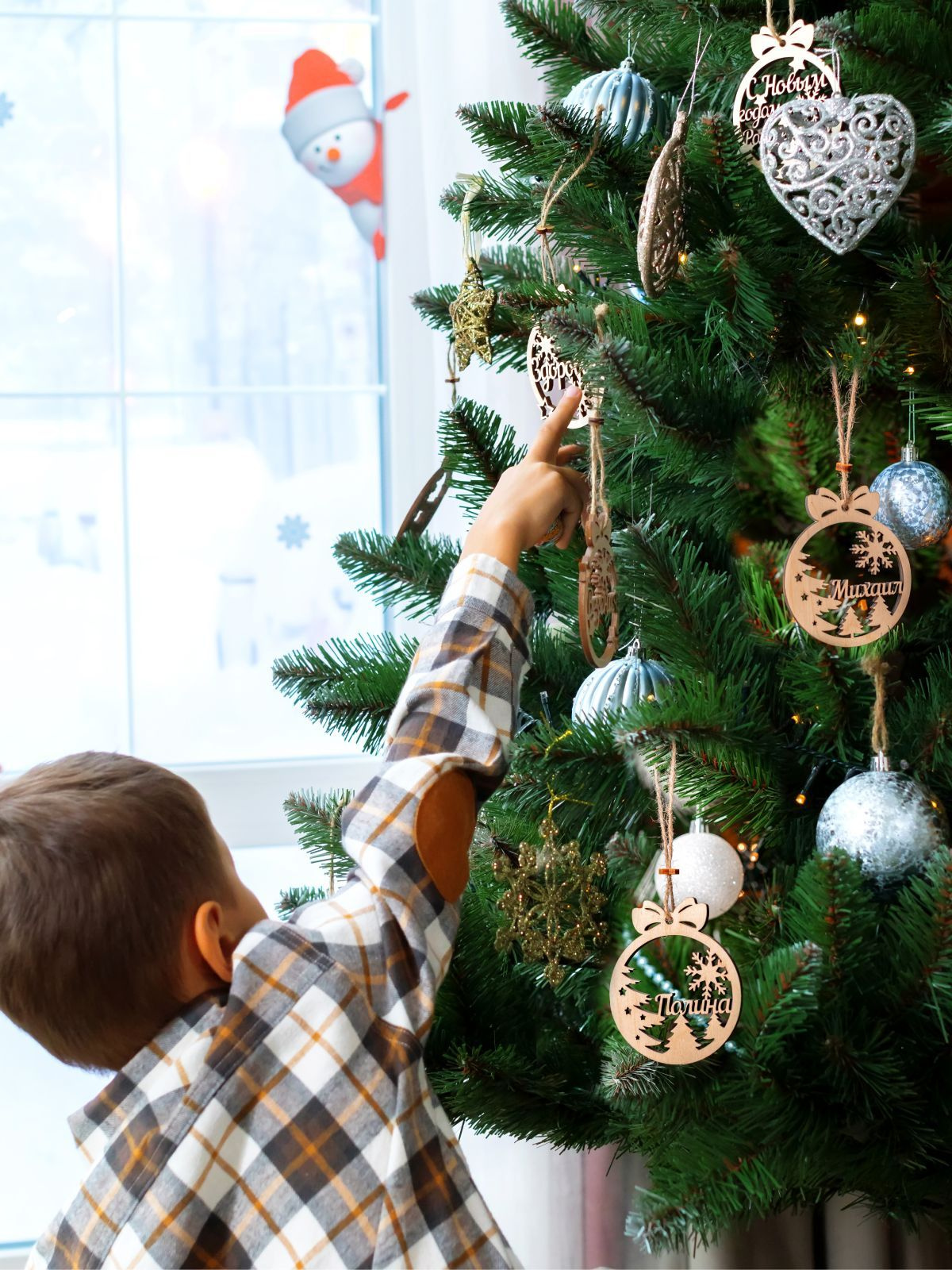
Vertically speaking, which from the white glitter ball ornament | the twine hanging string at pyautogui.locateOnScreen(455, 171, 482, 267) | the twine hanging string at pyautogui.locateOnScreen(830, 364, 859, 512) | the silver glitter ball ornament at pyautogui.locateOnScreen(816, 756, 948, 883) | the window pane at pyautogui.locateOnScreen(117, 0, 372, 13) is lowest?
the white glitter ball ornament

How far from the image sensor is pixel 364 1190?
60cm

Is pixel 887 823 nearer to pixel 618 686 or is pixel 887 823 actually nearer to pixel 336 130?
pixel 618 686

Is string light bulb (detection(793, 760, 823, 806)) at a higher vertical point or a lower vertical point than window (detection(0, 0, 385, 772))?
lower

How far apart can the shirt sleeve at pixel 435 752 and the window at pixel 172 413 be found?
798mm

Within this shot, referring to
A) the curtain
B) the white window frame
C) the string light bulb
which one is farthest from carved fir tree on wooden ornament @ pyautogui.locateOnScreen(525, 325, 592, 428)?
the white window frame

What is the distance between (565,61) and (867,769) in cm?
53

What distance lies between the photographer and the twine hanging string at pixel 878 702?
2.23ft

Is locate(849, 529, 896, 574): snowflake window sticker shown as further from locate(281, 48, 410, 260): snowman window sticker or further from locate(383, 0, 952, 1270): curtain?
locate(281, 48, 410, 260): snowman window sticker

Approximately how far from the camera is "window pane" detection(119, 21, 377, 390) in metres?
1.46

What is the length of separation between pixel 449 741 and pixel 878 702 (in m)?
0.24

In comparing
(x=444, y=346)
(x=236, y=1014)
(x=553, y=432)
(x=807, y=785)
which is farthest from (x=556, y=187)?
(x=444, y=346)

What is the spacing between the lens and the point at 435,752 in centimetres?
65

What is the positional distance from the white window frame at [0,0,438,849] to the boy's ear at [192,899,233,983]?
75cm

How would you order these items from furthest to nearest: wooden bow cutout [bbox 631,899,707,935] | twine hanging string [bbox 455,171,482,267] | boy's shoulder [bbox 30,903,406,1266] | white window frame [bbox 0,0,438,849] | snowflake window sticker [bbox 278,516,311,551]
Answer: snowflake window sticker [bbox 278,516,311,551] < white window frame [bbox 0,0,438,849] < twine hanging string [bbox 455,171,482,267] < wooden bow cutout [bbox 631,899,707,935] < boy's shoulder [bbox 30,903,406,1266]
